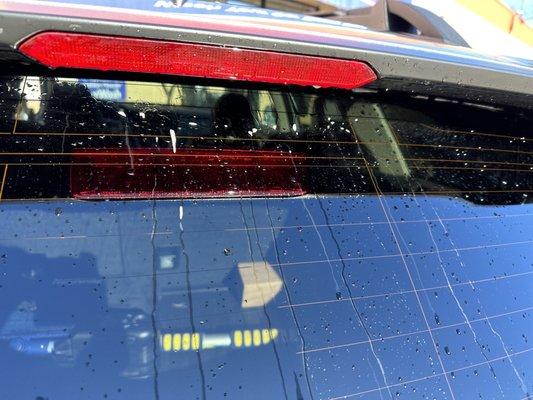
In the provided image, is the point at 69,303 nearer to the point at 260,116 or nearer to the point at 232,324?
Result: the point at 232,324

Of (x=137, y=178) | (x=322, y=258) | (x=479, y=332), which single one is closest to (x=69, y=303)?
(x=137, y=178)

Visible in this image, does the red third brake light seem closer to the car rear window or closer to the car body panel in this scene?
the car body panel

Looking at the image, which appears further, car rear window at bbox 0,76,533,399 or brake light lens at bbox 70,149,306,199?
brake light lens at bbox 70,149,306,199

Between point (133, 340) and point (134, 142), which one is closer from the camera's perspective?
point (133, 340)

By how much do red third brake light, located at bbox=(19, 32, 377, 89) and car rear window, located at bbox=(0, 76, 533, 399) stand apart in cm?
15

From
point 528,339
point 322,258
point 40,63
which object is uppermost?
point 40,63

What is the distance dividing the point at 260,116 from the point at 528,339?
1.10 meters

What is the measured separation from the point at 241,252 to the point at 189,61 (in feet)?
1.63

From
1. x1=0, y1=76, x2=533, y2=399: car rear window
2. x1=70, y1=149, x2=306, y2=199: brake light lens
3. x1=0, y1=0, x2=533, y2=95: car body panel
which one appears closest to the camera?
x1=0, y1=0, x2=533, y2=95: car body panel

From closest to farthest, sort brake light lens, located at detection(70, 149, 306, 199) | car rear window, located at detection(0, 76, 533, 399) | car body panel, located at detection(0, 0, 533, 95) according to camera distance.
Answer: car body panel, located at detection(0, 0, 533, 95)
car rear window, located at detection(0, 76, 533, 399)
brake light lens, located at detection(70, 149, 306, 199)

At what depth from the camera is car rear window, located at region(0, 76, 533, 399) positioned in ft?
4.08

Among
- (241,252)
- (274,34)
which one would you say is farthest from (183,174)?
(274,34)

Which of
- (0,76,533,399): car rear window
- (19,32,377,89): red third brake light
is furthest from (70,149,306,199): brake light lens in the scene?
(19,32,377,89): red third brake light

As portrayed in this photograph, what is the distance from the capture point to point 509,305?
1.75 m
